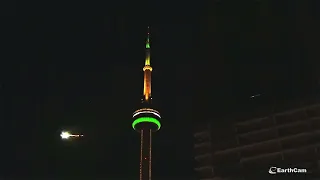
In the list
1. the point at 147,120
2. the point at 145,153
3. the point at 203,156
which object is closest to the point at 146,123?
the point at 147,120

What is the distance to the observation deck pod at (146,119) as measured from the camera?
69.7 meters

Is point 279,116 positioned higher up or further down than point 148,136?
higher up

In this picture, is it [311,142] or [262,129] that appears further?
[262,129]

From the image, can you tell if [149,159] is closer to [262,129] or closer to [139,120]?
[139,120]

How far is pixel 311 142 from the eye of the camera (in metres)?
75.9

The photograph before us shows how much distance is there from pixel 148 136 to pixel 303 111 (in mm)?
23034

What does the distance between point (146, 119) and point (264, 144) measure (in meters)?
21.0

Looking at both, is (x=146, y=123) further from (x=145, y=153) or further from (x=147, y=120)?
(x=145, y=153)

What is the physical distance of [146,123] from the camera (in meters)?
70.1

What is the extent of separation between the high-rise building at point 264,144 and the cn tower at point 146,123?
12.8m

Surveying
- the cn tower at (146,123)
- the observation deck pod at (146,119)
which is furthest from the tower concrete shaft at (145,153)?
the observation deck pod at (146,119)

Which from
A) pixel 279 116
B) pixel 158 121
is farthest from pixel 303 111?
pixel 158 121

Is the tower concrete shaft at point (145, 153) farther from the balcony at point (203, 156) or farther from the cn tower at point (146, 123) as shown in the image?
the balcony at point (203, 156)

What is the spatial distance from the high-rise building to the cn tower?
503 inches
